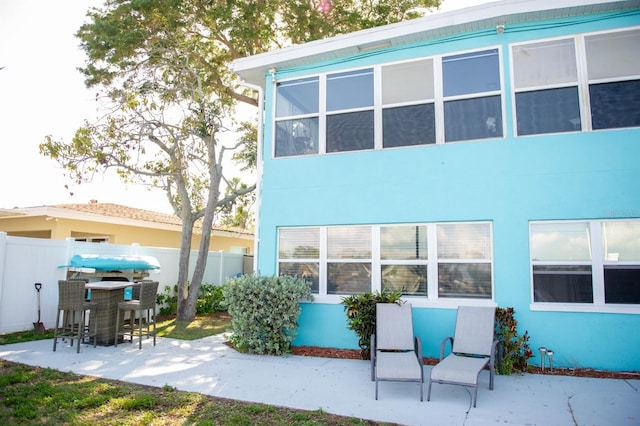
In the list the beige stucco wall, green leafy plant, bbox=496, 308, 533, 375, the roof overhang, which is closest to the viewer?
green leafy plant, bbox=496, 308, 533, 375

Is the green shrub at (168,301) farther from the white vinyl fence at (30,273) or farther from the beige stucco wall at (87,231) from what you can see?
the beige stucco wall at (87,231)

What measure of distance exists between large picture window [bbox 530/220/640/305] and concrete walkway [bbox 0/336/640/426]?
4.51 feet

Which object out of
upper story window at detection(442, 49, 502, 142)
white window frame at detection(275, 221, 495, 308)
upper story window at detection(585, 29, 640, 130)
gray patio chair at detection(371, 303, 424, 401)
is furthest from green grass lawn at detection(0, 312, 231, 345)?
upper story window at detection(585, 29, 640, 130)

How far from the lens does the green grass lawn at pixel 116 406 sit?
198 inches

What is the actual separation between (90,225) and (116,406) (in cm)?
1258

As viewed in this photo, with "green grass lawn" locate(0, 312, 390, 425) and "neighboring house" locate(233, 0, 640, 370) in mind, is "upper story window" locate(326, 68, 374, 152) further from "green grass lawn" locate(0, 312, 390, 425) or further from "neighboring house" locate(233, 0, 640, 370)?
"green grass lawn" locate(0, 312, 390, 425)

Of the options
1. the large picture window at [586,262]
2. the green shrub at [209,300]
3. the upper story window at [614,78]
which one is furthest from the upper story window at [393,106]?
the green shrub at [209,300]

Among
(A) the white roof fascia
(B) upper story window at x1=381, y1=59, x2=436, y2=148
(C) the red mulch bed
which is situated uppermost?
(B) upper story window at x1=381, y1=59, x2=436, y2=148

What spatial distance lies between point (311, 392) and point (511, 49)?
22.9 ft

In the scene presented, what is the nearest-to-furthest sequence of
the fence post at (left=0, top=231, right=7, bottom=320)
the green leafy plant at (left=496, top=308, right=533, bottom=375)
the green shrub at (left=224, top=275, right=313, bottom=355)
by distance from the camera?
the green leafy plant at (left=496, top=308, right=533, bottom=375), the green shrub at (left=224, top=275, right=313, bottom=355), the fence post at (left=0, top=231, right=7, bottom=320)

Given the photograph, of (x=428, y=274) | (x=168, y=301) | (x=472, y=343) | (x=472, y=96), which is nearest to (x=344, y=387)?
(x=472, y=343)

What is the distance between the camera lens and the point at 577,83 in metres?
7.91

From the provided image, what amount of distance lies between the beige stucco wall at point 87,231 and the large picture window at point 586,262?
1495cm

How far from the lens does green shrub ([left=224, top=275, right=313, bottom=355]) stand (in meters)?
8.31
